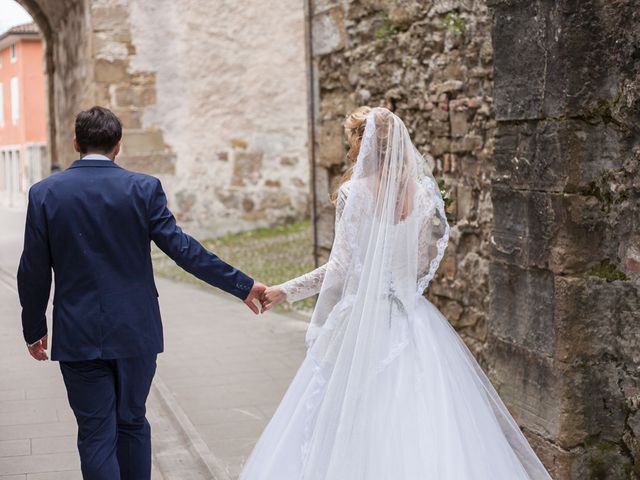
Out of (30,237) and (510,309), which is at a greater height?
(30,237)

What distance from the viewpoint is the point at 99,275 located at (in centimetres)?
341

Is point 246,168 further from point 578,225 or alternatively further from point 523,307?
point 578,225

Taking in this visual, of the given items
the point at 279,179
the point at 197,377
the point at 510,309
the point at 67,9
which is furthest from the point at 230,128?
the point at 510,309

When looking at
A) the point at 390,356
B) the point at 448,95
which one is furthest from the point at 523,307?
the point at 448,95

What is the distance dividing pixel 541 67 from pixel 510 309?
3.29 feet

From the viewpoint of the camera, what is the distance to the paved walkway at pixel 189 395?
475 centimetres

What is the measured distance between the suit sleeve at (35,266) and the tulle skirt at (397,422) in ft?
3.16

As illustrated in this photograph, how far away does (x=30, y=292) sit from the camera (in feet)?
11.4

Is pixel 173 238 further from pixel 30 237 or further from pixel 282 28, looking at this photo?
pixel 282 28

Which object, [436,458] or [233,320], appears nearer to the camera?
[436,458]

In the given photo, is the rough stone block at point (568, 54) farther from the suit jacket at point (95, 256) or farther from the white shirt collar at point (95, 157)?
the white shirt collar at point (95, 157)

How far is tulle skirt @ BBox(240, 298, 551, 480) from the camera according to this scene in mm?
3287

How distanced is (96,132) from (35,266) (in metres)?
0.52

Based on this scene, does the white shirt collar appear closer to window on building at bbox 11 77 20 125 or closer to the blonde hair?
the blonde hair
